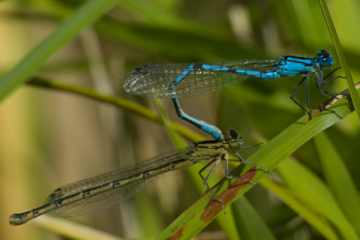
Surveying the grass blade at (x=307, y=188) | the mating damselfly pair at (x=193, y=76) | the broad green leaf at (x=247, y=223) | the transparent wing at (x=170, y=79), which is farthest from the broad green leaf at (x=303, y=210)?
the transparent wing at (x=170, y=79)

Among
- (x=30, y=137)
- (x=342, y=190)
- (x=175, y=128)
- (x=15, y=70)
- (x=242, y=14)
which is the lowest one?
(x=342, y=190)

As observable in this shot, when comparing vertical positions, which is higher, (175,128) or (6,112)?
(6,112)

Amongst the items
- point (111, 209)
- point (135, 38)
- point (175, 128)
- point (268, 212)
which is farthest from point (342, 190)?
point (111, 209)

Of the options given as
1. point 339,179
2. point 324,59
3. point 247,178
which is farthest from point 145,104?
point 247,178

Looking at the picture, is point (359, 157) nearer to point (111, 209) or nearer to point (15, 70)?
point (15, 70)

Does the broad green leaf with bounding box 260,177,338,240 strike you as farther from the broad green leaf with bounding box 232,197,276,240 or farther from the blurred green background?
the broad green leaf with bounding box 232,197,276,240

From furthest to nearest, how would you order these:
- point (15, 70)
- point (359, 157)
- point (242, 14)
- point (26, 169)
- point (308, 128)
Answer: point (242, 14), point (26, 169), point (359, 157), point (15, 70), point (308, 128)

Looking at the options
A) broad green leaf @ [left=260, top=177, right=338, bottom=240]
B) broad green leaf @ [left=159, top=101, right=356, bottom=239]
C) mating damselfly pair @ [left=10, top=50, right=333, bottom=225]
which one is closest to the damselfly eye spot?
mating damselfly pair @ [left=10, top=50, right=333, bottom=225]
